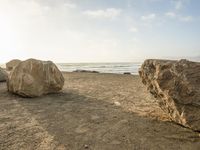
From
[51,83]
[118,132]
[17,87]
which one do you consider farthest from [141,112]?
[17,87]

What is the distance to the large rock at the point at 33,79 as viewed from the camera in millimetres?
7617

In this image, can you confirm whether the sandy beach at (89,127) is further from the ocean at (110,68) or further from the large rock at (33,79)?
the ocean at (110,68)

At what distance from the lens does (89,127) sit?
4793mm

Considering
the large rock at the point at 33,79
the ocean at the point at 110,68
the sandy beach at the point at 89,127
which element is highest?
the large rock at the point at 33,79

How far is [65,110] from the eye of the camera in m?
6.11

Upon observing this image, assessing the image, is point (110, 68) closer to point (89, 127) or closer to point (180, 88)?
point (89, 127)

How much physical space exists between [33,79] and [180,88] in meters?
4.86

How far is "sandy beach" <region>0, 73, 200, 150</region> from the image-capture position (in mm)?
3975

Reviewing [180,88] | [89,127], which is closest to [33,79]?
[89,127]

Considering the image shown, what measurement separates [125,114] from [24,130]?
235cm

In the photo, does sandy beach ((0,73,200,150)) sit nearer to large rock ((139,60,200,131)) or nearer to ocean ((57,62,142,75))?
large rock ((139,60,200,131))

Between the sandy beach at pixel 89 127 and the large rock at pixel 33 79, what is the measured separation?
2.00 ft

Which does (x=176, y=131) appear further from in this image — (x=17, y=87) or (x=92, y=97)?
(x=17, y=87)

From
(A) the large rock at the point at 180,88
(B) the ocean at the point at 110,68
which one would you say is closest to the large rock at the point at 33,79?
(A) the large rock at the point at 180,88
